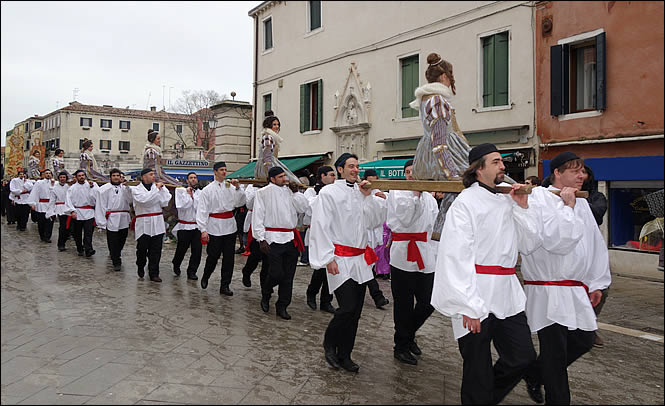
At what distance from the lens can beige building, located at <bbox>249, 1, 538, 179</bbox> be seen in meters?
4.00

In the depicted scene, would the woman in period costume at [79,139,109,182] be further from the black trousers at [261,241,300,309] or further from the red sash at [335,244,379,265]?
the red sash at [335,244,379,265]

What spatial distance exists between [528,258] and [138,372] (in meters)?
2.96

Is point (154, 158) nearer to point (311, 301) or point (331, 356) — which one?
point (311, 301)

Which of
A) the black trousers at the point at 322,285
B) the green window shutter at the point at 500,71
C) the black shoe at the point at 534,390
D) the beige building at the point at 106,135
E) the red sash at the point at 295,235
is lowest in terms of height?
the black shoe at the point at 534,390

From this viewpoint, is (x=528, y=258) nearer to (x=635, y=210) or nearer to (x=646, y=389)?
(x=646, y=389)

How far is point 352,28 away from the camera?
402cm

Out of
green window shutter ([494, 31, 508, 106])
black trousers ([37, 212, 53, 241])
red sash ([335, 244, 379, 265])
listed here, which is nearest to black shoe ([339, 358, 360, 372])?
red sash ([335, 244, 379, 265])

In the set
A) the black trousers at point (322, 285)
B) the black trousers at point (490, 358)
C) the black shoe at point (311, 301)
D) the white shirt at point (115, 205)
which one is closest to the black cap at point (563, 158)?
the black trousers at point (490, 358)

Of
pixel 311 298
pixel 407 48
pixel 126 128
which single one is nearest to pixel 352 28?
Result: pixel 311 298

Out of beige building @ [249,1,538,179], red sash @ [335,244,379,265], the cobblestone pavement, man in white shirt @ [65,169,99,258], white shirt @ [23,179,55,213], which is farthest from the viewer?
white shirt @ [23,179,55,213]

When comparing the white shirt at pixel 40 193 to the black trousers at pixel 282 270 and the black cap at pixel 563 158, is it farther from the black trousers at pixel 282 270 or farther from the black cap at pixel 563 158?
the black cap at pixel 563 158

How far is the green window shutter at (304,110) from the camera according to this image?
13071 mm

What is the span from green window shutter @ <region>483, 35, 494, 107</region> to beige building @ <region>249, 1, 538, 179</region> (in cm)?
2

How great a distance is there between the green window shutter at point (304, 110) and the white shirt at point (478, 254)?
9.70 metres
